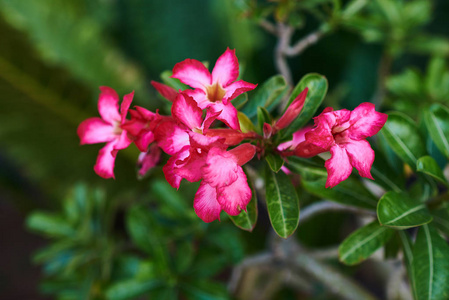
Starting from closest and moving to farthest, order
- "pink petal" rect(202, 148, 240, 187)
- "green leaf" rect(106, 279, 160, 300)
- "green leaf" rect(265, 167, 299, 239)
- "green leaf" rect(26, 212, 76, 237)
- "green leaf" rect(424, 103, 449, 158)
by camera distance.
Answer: "pink petal" rect(202, 148, 240, 187), "green leaf" rect(265, 167, 299, 239), "green leaf" rect(424, 103, 449, 158), "green leaf" rect(106, 279, 160, 300), "green leaf" rect(26, 212, 76, 237)

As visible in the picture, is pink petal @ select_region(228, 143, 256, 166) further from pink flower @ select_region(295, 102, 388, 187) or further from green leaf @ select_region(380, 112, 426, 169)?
green leaf @ select_region(380, 112, 426, 169)

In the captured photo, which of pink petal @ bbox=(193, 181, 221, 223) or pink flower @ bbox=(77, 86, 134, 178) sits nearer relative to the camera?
pink petal @ bbox=(193, 181, 221, 223)

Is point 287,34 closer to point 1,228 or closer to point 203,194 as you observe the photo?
point 203,194

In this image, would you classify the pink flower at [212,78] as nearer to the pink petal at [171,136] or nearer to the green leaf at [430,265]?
the pink petal at [171,136]

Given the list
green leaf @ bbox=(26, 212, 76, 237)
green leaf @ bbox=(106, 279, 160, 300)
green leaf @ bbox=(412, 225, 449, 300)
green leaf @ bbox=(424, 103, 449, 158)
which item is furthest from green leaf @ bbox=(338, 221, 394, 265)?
green leaf @ bbox=(26, 212, 76, 237)

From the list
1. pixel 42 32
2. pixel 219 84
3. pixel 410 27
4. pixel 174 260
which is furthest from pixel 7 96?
pixel 410 27

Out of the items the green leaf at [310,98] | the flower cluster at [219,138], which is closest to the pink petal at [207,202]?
the flower cluster at [219,138]
